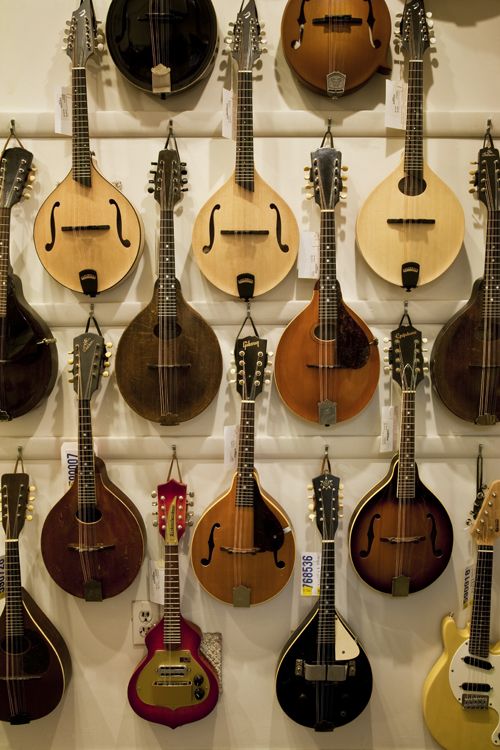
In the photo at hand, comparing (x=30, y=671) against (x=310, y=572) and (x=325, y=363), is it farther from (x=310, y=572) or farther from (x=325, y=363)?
(x=325, y=363)

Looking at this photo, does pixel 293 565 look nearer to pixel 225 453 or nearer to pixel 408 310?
pixel 225 453

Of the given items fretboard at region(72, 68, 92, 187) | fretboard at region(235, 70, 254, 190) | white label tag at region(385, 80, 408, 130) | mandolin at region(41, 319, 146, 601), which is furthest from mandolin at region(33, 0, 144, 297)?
white label tag at region(385, 80, 408, 130)

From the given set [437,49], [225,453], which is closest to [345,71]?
[437,49]

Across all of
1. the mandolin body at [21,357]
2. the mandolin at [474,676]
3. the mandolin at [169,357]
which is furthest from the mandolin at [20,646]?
the mandolin at [474,676]

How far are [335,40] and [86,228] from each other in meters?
0.98

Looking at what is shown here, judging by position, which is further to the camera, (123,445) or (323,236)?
(123,445)

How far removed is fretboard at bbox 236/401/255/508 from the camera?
1.96m

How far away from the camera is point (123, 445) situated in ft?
6.76

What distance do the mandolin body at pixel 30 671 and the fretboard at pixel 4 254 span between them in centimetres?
98

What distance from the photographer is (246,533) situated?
198cm

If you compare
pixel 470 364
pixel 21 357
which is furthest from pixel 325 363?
pixel 21 357

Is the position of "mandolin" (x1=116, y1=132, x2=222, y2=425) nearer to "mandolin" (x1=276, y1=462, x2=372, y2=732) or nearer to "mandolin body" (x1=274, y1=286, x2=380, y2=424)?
"mandolin body" (x1=274, y1=286, x2=380, y2=424)

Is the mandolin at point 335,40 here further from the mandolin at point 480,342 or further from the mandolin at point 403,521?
the mandolin at point 403,521

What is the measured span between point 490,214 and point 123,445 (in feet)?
4.72
